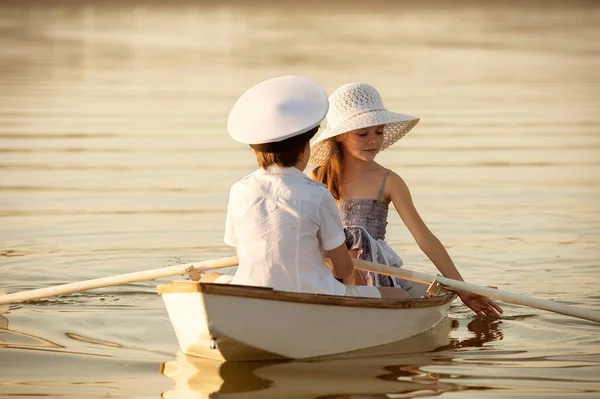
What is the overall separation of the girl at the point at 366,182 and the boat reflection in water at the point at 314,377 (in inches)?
28.4

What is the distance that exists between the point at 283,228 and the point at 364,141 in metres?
1.53

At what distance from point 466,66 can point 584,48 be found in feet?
18.9

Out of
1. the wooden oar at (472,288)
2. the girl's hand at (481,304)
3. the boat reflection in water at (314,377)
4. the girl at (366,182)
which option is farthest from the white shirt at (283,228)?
the girl's hand at (481,304)

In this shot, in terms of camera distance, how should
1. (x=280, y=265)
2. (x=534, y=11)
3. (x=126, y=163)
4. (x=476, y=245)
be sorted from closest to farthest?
(x=280, y=265) → (x=476, y=245) → (x=126, y=163) → (x=534, y=11)

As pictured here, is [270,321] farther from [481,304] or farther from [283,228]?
[481,304]

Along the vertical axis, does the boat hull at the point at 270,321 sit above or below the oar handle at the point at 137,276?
below

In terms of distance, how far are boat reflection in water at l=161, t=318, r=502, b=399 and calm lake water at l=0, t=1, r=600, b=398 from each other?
16 millimetres

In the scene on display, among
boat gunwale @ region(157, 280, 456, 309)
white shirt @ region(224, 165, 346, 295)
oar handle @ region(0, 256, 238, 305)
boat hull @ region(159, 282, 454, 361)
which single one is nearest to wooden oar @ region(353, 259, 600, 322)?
boat hull @ region(159, 282, 454, 361)

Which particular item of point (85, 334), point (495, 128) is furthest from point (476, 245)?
point (495, 128)

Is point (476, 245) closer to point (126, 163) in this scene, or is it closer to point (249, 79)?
point (126, 163)

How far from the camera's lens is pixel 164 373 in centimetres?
689

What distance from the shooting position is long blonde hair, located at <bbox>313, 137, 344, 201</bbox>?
320 inches

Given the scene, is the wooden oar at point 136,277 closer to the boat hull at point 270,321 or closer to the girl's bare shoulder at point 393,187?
the boat hull at point 270,321

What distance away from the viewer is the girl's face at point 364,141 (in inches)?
314
